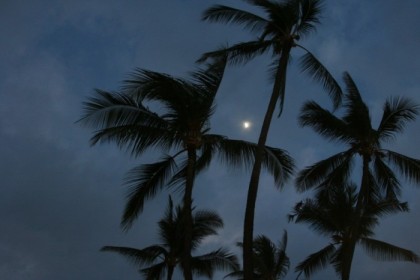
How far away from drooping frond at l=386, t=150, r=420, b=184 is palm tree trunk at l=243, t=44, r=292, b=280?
6125mm

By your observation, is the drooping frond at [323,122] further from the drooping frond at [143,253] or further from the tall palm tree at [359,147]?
the drooping frond at [143,253]

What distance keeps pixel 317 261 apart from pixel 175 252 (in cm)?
657

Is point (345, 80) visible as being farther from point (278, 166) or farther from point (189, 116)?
point (189, 116)

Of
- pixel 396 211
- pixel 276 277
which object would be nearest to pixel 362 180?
pixel 396 211

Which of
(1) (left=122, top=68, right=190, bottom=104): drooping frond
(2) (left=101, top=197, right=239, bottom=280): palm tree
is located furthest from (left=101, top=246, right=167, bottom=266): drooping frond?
(1) (left=122, top=68, right=190, bottom=104): drooping frond

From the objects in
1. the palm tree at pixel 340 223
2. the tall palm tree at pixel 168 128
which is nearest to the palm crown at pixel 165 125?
the tall palm tree at pixel 168 128

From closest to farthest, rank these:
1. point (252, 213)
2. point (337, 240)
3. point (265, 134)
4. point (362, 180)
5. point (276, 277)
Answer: point (252, 213)
point (265, 134)
point (362, 180)
point (337, 240)
point (276, 277)

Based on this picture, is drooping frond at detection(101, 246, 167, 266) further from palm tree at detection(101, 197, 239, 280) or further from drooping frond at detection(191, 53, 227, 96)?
drooping frond at detection(191, 53, 227, 96)

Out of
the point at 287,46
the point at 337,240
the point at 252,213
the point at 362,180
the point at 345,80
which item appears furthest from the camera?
the point at 337,240

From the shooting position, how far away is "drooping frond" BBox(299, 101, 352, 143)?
17.2 m

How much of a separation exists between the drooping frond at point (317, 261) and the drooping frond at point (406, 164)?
5496 mm

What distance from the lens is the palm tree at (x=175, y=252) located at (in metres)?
21.4

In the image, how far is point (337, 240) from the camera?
775 inches

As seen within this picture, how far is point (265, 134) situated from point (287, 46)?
9.10 feet
